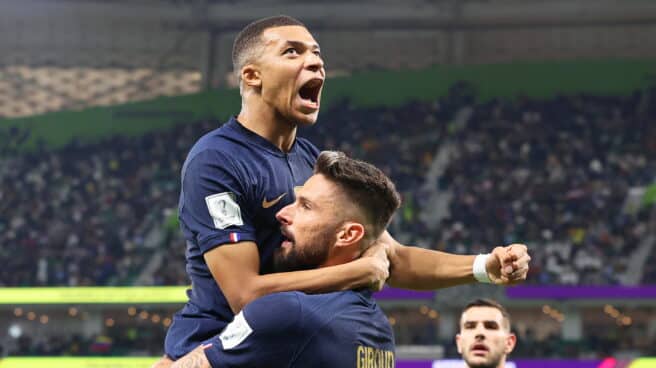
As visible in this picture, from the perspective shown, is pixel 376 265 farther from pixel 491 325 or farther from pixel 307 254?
pixel 491 325

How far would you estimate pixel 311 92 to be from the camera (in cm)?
381

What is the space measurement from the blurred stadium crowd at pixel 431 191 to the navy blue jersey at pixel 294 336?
69.3ft

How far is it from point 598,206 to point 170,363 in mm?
25374

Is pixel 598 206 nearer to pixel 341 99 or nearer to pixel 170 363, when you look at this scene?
pixel 341 99

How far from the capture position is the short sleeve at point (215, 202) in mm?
3494

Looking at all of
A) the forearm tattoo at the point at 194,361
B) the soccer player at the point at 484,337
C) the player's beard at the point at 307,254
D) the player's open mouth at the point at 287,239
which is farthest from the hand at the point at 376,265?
the soccer player at the point at 484,337

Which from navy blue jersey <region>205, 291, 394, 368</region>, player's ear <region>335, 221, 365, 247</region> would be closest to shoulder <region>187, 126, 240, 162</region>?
player's ear <region>335, 221, 365, 247</region>

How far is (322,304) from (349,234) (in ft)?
1.04

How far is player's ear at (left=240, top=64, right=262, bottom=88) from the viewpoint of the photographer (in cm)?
383

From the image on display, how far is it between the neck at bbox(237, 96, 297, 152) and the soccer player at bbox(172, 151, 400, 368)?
37 cm

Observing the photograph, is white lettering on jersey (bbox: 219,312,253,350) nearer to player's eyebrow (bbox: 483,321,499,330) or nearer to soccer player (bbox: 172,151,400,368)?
soccer player (bbox: 172,151,400,368)

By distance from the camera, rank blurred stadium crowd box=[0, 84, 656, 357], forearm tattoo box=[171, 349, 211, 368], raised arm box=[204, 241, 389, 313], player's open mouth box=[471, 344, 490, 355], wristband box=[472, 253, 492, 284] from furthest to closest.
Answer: blurred stadium crowd box=[0, 84, 656, 357], player's open mouth box=[471, 344, 490, 355], wristband box=[472, 253, 492, 284], raised arm box=[204, 241, 389, 313], forearm tattoo box=[171, 349, 211, 368]

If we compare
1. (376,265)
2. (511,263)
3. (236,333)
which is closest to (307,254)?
(376,265)

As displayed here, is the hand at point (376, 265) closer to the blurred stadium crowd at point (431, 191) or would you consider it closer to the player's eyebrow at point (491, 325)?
the player's eyebrow at point (491, 325)
